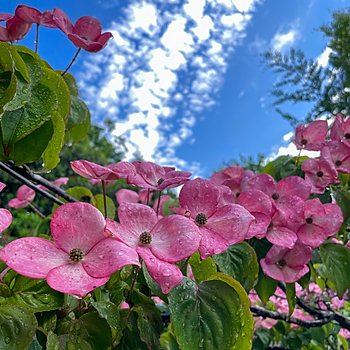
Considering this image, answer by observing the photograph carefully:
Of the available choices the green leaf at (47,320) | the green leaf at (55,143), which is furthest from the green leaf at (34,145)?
the green leaf at (47,320)

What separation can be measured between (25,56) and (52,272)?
0.38m

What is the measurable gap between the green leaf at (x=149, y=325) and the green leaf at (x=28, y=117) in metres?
0.33

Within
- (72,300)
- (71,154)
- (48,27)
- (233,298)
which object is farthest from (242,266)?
(71,154)

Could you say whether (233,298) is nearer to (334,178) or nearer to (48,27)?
(334,178)

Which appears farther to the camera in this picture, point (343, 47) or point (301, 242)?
point (343, 47)

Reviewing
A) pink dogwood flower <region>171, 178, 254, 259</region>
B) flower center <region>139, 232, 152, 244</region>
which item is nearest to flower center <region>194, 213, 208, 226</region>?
pink dogwood flower <region>171, 178, 254, 259</region>

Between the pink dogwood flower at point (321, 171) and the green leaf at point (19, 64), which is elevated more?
the pink dogwood flower at point (321, 171)

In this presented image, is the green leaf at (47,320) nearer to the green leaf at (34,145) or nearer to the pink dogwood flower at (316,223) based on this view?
the green leaf at (34,145)

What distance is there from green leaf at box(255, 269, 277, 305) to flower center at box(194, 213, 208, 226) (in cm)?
41

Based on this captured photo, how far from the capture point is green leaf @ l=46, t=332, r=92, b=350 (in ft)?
1.16

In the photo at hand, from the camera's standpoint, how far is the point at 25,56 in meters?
0.49

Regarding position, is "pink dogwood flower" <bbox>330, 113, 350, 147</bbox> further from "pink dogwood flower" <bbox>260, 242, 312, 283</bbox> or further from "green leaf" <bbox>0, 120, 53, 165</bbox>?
"green leaf" <bbox>0, 120, 53, 165</bbox>

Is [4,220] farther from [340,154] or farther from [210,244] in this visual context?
[340,154]

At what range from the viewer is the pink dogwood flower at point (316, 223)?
2.40ft
